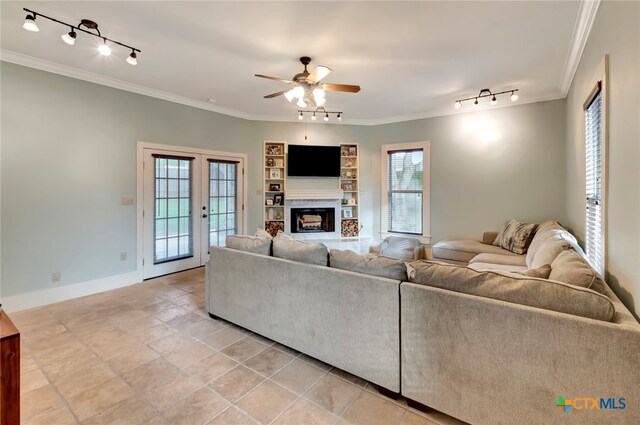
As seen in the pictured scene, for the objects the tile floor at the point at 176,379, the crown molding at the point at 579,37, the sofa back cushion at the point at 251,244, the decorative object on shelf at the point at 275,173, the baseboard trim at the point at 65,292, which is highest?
the crown molding at the point at 579,37

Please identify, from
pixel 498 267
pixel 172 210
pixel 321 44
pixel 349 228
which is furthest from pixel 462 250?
pixel 172 210

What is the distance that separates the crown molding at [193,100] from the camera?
125 inches

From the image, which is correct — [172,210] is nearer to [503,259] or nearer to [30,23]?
[30,23]

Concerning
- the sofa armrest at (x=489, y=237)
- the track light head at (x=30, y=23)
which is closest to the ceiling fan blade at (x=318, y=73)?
the track light head at (x=30, y=23)

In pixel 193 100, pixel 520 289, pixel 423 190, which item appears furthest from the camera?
pixel 423 190

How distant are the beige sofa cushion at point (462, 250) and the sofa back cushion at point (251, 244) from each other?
128 inches

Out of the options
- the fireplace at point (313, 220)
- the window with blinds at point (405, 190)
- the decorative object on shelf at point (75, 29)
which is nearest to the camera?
the decorative object on shelf at point (75, 29)

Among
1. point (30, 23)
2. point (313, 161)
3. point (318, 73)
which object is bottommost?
point (313, 161)

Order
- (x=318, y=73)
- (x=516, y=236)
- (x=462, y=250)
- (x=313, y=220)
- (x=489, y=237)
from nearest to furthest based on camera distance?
(x=318, y=73) → (x=516, y=236) → (x=462, y=250) → (x=489, y=237) → (x=313, y=220)

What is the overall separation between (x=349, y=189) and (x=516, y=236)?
120 inches

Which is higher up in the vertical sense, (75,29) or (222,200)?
(75,29)

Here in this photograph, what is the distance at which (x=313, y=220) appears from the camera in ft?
19.5

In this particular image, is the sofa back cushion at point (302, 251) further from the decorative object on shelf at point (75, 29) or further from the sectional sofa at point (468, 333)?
the decorative object on shelf at point (75, 29)

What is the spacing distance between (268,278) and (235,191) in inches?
129
